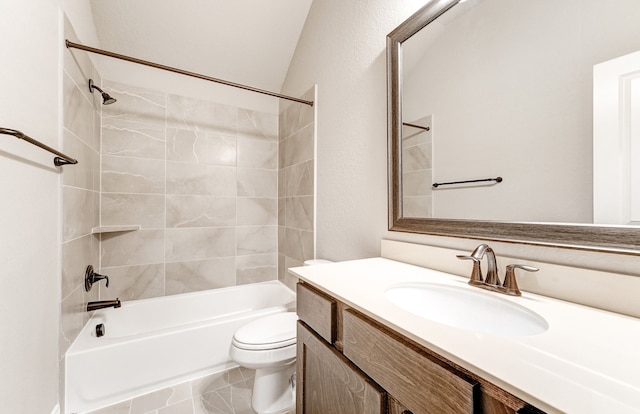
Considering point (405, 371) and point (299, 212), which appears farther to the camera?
point (299, 212)

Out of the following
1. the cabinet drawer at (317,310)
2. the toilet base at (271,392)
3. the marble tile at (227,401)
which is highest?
the cabinet drawer at (317,310)

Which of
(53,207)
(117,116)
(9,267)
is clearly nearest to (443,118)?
(9,267)

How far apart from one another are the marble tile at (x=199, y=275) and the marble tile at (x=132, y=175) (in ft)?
2.19

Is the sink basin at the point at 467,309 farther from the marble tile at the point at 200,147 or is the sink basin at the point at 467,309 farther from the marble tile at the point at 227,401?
the marble tile at the point at 200,147

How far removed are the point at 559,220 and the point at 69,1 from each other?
2436 millimetres

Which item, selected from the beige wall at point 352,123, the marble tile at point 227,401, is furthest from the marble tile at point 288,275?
the marble tile at point 227,401

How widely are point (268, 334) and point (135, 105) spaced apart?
6.61 ft

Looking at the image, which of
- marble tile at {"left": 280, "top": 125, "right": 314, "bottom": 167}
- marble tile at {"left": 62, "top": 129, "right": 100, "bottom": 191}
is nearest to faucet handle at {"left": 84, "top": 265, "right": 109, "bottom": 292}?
marble tile at {"left": 62, "top": 129, "right": 100, "bottom": 191}

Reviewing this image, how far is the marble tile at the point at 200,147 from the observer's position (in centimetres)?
218

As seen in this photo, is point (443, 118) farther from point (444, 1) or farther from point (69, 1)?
point (69, 1)

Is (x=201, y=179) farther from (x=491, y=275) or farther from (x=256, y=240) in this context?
(x=491, y=275)

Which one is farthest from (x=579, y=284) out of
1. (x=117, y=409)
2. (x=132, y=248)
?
(x=132, y=248)

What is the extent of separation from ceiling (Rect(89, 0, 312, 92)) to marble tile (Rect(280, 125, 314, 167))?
0.74 meters

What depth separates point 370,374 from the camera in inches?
26.1
